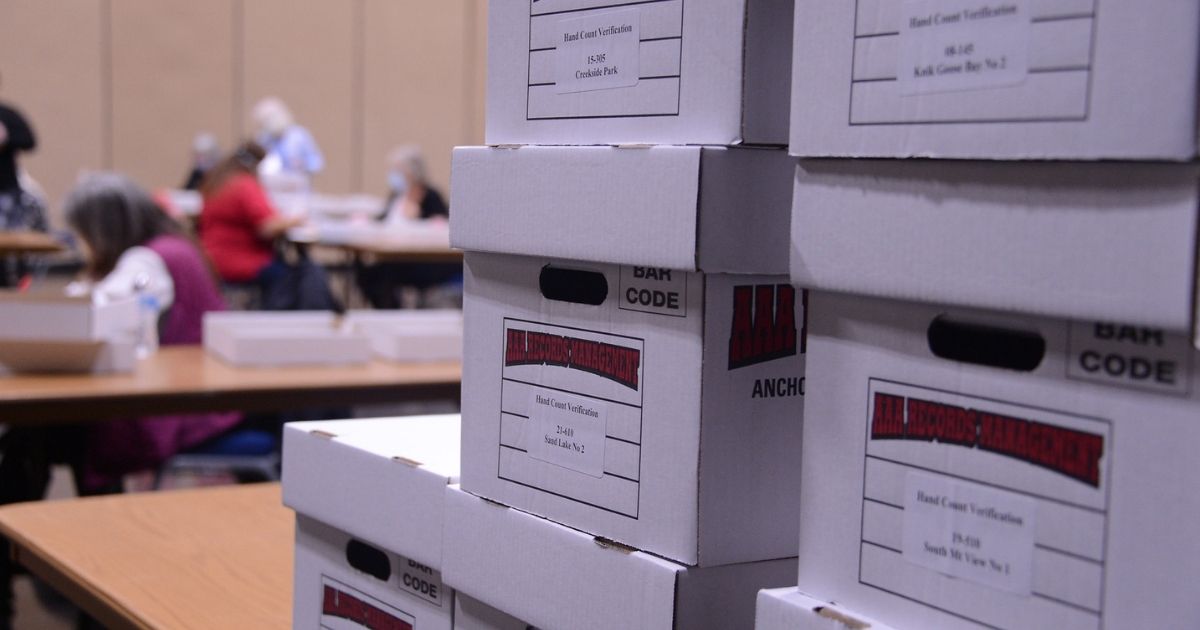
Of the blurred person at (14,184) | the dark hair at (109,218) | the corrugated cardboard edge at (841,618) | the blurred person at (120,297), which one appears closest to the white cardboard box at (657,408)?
the corrugated cardboard edge at (841,618)

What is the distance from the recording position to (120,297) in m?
2.77

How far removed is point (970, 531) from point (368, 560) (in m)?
0.66

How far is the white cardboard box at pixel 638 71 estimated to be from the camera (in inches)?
30.0

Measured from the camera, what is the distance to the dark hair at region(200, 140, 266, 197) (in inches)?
217

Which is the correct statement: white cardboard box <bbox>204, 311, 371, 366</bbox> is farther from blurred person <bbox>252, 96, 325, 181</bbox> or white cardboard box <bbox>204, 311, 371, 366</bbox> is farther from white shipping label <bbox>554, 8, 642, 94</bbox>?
blurred person <bbox>252, 96, 325, 181</bbox>

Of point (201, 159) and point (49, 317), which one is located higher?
point (201, 159)

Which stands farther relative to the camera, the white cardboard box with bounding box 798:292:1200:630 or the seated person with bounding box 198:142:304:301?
the seated person with bounding box 198:142:304:301

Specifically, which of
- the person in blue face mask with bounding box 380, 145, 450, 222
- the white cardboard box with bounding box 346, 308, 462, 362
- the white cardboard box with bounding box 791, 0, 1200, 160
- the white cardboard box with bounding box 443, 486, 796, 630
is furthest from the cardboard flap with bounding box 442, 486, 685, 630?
the person in blue face mask with bounding box 380, 145, 450, 222

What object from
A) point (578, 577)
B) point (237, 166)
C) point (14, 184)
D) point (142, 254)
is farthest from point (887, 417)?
point (14, 184)

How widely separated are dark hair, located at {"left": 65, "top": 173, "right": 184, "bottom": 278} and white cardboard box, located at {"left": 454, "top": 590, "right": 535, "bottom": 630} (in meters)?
2.51

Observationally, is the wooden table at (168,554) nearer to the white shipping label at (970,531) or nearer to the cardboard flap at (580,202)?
the cardboard flap at (580,202)

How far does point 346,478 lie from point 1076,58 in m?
0.79

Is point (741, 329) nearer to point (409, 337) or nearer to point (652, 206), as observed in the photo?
point (652, 206)

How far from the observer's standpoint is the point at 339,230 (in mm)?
6441
